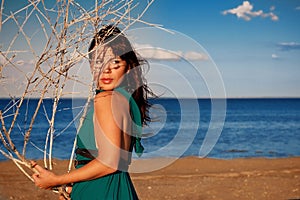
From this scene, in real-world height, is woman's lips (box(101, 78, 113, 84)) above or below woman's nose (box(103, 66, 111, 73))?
below

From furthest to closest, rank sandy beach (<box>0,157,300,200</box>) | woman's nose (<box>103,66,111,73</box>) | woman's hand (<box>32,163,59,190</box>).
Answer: sandy beach (<box>0,157,300,200</box>) < woman's nose (<box>103,66,111,73</box>) < woman's hand (<box>32,163,59,190</box>)

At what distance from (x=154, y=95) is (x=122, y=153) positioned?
607 millimetres

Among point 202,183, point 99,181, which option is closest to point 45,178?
point 99,181

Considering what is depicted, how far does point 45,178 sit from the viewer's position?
2.33 metres

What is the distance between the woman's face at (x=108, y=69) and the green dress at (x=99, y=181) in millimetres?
67

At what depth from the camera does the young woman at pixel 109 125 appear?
2203 mm

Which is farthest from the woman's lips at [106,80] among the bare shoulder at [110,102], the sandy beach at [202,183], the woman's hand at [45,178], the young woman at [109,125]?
the sandy beach at [202,183]

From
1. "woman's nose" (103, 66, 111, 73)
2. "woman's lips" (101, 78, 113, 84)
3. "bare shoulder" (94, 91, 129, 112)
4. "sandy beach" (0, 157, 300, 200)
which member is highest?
"woman's nose" (103, 66, 111, 73)

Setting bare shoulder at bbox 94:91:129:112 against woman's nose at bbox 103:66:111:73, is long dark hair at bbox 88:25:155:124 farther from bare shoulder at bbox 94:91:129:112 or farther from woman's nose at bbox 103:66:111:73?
bare shoulder at bbox 94:91:129:112

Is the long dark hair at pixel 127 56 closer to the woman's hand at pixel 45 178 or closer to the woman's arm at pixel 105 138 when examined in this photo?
the woman's arm at pixel 105 138

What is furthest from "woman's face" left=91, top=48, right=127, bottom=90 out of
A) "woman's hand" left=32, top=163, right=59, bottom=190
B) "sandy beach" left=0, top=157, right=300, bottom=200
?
"sandy beach" left=0, top=157, right=300, bottom=200

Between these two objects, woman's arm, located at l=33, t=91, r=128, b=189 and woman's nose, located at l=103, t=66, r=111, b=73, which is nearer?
woman's arm, located at l=33, t=91, r=128, b=189

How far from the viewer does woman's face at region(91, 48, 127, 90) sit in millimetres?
2406

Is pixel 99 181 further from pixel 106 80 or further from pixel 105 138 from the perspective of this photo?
pixel 106 80
